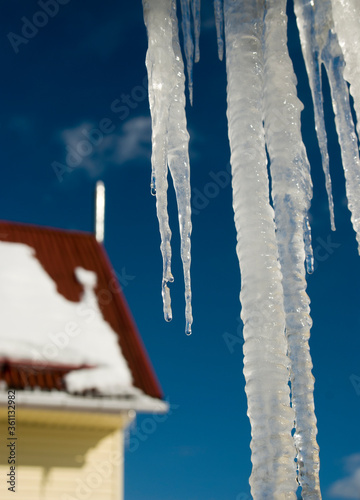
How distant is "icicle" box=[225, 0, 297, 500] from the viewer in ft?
6.66

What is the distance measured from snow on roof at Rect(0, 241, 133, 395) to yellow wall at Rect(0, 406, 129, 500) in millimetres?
387

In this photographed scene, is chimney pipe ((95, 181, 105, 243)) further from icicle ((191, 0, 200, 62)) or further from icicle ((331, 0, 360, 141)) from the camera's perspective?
icicle ((331, 0, 360, 141))

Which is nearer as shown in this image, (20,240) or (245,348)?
(245,348)

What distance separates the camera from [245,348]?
2242 mm

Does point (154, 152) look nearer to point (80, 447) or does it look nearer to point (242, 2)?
point (242, 2)

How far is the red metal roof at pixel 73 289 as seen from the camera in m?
5.13

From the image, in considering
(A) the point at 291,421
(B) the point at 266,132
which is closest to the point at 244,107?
(B) the point at 266,132

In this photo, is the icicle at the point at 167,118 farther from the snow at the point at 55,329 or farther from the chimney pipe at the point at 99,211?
the chimney pipe at the point at 99,211

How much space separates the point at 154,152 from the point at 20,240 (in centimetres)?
511

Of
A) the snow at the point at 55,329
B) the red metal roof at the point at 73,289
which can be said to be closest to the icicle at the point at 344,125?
the snow at the point at 55,329

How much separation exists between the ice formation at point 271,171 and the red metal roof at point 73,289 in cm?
289

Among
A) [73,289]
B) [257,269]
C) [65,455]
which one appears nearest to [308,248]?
[257,269]

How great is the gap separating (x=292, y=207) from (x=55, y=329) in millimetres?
3997

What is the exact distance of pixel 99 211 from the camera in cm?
874
